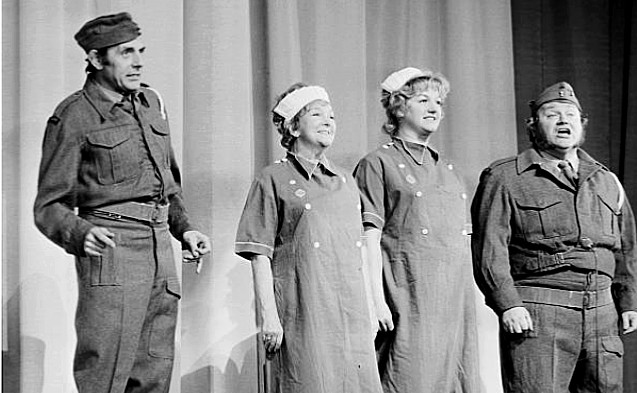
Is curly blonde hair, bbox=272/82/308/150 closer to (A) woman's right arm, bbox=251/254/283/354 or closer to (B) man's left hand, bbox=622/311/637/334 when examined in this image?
(A) woman's right arm, bbox=251/254/283/354

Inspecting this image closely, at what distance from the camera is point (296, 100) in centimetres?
344

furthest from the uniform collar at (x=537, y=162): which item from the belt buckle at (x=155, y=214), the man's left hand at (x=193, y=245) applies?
the belt buckle at (x=155, y=214)

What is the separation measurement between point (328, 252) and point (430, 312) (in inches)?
14.7

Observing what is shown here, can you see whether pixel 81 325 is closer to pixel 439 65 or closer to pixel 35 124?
pixel 35 124

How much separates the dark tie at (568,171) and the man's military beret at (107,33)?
4.35 feet

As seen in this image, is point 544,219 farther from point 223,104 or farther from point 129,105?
point 129,105

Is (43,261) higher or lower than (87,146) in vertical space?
lower

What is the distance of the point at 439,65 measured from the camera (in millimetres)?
4434

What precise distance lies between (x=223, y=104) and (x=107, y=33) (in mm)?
768

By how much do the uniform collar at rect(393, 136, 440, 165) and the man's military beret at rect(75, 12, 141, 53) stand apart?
2.88 feet

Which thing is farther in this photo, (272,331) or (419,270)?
(419,270)

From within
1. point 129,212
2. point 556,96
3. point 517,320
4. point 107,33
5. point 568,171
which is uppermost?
point 107,33

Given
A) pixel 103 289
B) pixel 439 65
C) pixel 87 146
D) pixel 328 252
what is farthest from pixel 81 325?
pixel 439 65

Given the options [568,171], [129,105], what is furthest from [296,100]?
[568,171]
